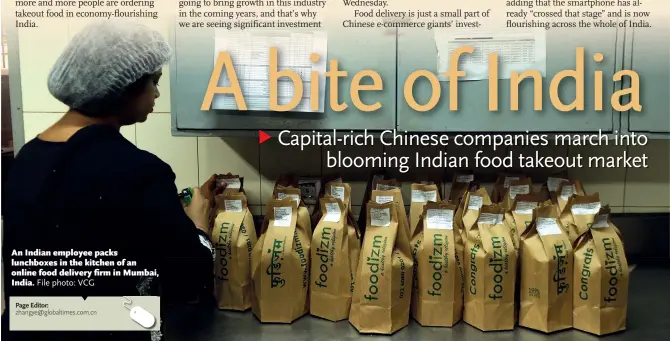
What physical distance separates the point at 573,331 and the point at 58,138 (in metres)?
1.12

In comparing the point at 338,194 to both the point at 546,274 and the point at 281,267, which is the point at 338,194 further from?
the point at 546,274

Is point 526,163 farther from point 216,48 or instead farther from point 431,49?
point 216,48

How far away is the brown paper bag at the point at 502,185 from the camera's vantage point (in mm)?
1446

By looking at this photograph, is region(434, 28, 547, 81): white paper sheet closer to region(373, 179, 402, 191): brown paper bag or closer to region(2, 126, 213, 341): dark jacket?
region(373, 179, 402, 191): brown paper bag

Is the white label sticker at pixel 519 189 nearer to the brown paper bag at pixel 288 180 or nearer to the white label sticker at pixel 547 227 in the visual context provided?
the white label sticker at pixel 547 227

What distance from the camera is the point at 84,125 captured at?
1.05m

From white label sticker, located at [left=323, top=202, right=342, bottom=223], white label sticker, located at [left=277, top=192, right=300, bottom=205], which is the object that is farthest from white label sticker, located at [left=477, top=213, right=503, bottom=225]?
white label sticker, located at [left=277, top=192, right=300, bottom=205]

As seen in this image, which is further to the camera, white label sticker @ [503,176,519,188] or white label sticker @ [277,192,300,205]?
white label sticker @ [503,176,519,188]

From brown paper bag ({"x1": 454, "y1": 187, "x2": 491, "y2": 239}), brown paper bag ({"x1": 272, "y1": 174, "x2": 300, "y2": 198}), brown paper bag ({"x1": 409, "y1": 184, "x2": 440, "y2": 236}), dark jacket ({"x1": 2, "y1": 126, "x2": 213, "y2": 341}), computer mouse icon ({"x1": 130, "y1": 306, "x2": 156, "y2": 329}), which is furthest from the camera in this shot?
brown paper bag ({"x1": 272, "y1": 174, "x2": 300, "y2": 198})

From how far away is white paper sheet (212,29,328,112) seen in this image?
4.05 ft

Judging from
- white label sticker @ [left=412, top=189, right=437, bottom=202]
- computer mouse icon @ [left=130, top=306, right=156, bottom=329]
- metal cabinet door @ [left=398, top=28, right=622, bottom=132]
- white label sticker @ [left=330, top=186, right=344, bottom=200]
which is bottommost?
computer mouse icon @ [left=130, top=306, right=156, bottom=329]

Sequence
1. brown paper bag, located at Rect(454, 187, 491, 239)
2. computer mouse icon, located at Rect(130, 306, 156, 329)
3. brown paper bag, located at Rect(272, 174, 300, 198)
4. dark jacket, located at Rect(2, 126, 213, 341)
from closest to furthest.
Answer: dark jacket, located at Rect(2, 126, 213, 341)
computer mouse icon, located at Rect(130, 306, 156, 329)
brown paper bag, located at Rect(454, 187, 491, 239)
brown paper bag, located at Rect(272, 174, 300, 198)

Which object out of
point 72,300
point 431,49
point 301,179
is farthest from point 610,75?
point 72,300

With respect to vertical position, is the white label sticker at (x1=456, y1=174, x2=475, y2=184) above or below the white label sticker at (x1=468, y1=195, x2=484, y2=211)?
above
